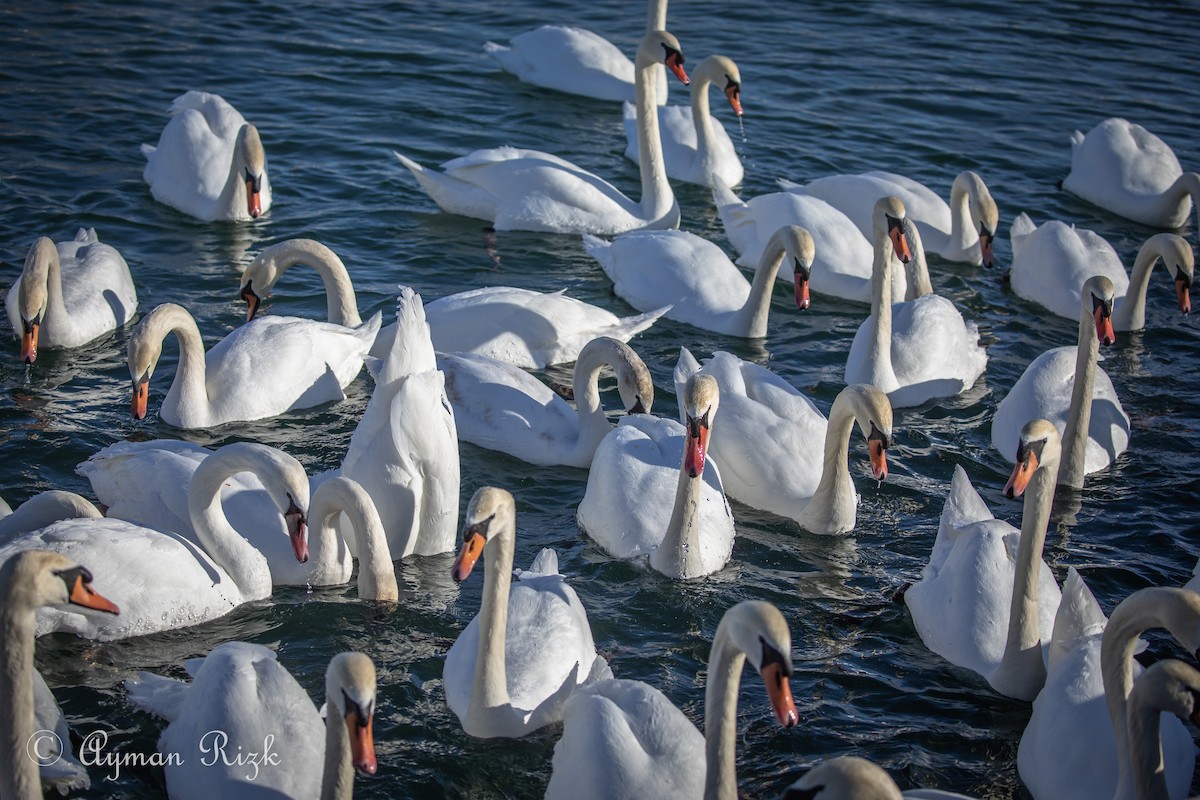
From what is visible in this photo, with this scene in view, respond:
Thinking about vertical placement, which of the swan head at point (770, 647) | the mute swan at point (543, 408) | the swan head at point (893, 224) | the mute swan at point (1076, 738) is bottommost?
the mute swan at point (1076, 738)

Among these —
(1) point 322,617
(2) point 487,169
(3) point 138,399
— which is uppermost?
(2) point 487,169

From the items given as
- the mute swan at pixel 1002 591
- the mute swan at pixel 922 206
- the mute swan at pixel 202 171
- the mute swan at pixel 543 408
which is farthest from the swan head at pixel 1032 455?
the mute swan at pixel 202 171

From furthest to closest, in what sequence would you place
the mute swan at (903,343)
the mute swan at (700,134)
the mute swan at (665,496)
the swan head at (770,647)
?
the mute swan at (700,134)
the mute swan at (903,343)
the mute swan at (665,496)
the swan head at (770,647)

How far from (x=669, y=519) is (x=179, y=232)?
617cm

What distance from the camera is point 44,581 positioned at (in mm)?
5371

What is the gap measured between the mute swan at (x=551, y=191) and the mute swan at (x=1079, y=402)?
414cm

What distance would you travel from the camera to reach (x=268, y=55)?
16281 mm

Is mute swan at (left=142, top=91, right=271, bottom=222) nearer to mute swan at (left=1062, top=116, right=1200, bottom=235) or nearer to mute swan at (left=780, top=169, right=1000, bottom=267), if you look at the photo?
mute swan at (left=780, top=169, right=1000, bottom=267)

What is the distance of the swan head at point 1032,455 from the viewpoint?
6.96 meters

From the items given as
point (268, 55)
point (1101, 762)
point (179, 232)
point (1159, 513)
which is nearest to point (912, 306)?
point (1159, 513)

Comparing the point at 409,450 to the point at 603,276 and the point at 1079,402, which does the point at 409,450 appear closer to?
the point at 1079,402

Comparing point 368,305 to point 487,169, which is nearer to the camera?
point 368,305

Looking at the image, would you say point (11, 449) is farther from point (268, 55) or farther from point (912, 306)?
point (268, 55)

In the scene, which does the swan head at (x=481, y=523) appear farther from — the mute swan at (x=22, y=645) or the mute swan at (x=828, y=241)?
the mute swan at (x=828, y=241)
